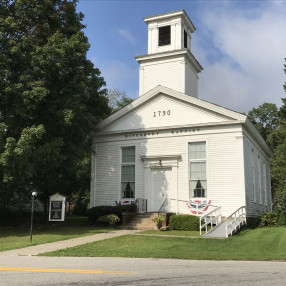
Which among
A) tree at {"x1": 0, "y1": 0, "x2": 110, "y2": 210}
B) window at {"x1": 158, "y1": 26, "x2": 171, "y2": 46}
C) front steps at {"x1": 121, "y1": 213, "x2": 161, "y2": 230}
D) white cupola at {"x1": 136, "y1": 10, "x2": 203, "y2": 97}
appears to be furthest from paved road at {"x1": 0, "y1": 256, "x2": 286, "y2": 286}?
window at {"x1": 158, "y1": 26, "x2": 171, "y2": 46}

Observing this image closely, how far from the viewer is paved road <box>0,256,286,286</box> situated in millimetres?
6938

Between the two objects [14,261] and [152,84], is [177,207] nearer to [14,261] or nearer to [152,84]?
[152,84]

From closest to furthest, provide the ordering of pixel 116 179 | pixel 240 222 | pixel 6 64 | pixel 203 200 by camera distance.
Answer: pixel 6 64 → pixel 240 222 → pixel 203 200 → pixel 116 179

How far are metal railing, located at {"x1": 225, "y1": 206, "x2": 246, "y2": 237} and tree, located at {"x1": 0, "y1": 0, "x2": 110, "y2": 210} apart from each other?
8.10 metres

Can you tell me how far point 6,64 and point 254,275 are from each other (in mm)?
13983

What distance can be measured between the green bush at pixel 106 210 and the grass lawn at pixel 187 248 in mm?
5113

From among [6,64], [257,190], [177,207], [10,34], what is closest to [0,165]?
[6,64]

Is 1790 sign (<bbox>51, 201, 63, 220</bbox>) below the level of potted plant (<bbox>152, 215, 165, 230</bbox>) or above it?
above

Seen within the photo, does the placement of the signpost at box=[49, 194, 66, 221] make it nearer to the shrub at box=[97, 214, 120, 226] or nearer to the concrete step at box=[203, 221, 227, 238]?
the shrub at box=[97, 214, 120, 226]

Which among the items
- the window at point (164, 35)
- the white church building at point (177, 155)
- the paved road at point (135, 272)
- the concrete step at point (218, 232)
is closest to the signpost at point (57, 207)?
the paved road at point (135, 272)

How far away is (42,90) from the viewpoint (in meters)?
16.5

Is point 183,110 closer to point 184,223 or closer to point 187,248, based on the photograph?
point 184,223

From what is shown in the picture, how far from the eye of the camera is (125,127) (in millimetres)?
22172

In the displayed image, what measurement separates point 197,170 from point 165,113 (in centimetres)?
386
